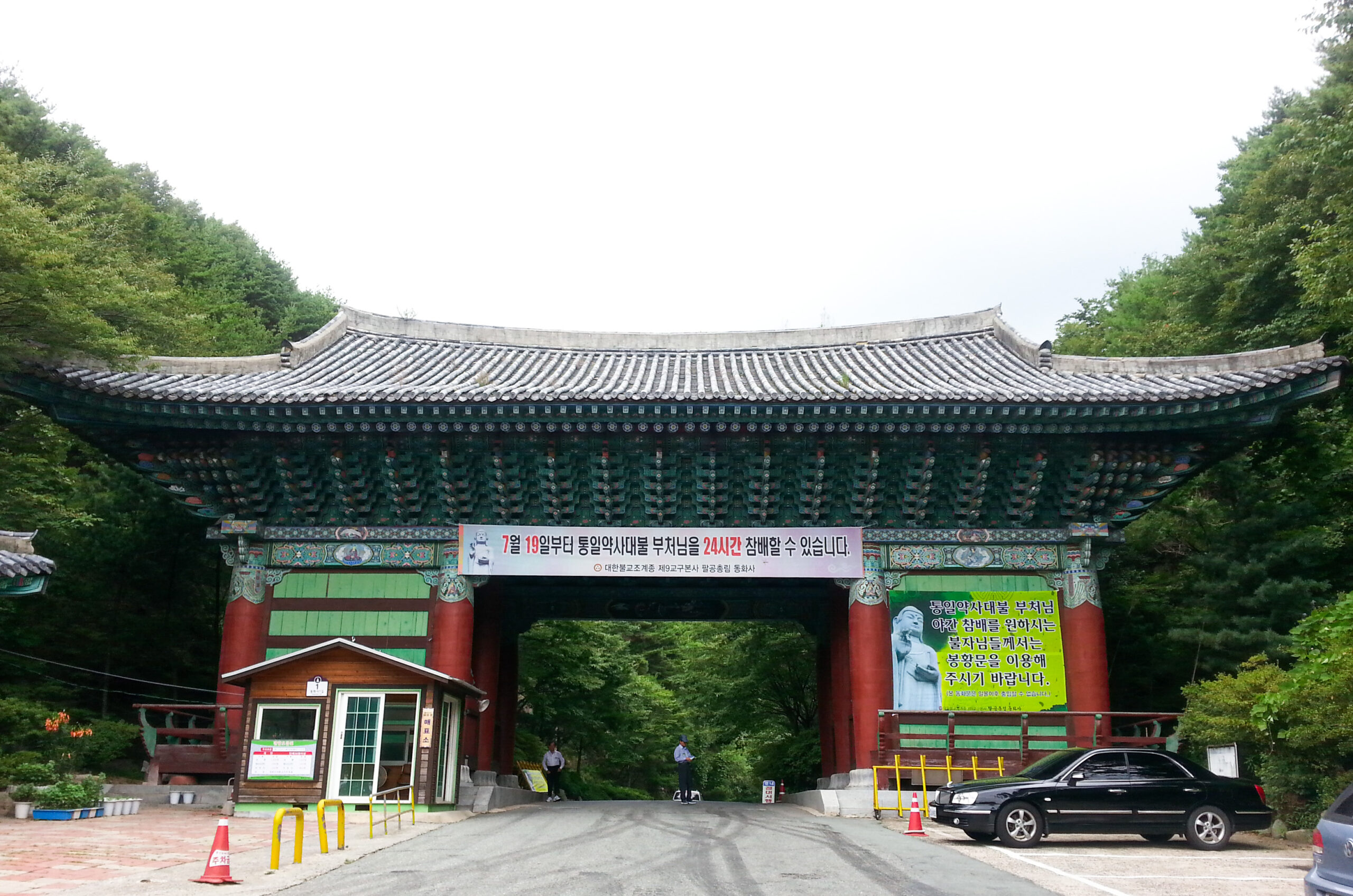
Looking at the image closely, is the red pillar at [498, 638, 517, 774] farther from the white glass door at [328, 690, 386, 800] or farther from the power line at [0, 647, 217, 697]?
the white glass door at [328, 690, 386, 800]

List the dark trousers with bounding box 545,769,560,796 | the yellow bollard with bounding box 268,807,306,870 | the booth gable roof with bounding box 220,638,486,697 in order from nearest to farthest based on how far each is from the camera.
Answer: the yellow bollard with bounding box 268,807,306,870
the booth gable roof with bounding box 220,638,486,697
the dark trousers with bounding box 545,769,560,796

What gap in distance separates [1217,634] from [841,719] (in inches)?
321

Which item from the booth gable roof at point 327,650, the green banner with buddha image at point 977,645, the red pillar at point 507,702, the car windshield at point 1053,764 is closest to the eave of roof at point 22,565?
the booth gable roof at point 327,650

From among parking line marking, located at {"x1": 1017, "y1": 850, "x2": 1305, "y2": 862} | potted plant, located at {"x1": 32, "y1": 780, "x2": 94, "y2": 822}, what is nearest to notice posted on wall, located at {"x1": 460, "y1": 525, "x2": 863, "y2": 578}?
potted plant, located at {"x1": 32, "y1": 780, "x2": 94, "y2": 822}

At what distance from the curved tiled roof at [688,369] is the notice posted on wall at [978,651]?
4.40 m

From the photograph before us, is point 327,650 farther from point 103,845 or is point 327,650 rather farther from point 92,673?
point 92,673

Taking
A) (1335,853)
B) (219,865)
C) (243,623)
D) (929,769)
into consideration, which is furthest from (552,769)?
(1335,853)

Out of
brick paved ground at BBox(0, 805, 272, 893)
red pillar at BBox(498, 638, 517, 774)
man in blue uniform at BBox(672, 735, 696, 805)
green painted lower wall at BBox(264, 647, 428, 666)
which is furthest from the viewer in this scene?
red pillar at BBox(498, 638, 517, 774)

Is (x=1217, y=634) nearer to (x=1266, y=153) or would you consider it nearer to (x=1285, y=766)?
(x=1285, y=766)

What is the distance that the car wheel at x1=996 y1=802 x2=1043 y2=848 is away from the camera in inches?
514

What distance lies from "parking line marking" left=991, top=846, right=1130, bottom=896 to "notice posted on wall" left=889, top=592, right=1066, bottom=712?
6.84 meters

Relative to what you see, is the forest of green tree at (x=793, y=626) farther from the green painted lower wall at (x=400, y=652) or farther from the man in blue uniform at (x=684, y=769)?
the man in blue uniform at (x=684, y=769)

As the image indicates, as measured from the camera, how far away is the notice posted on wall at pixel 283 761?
16.2 m

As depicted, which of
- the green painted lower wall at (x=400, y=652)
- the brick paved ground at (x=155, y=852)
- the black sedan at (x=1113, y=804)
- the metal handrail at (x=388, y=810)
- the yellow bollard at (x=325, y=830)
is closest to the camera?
the brick paved ground at (x=155, y=852)
